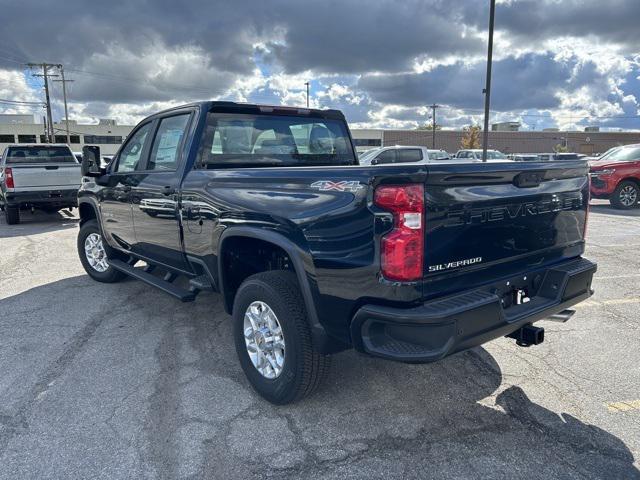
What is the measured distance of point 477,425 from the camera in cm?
296

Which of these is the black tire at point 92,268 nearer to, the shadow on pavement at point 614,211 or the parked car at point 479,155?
the shadow on pavement at point 614,211

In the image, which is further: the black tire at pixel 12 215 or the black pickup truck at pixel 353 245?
the black tire at pixel 12 215

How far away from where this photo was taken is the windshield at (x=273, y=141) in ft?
13.5

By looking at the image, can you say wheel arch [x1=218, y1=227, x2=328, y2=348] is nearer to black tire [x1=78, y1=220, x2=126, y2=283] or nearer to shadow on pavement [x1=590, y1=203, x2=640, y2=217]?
black tire [x1=78, y1=220, x2=126, y2=283]

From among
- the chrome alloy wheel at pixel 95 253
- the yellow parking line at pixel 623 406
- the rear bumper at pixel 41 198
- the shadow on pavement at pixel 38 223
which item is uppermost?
the rear bumper at pixel 41 198

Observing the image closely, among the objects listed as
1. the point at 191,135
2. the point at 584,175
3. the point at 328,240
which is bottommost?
the point at 328,240

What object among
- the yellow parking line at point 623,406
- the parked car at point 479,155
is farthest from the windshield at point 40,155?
the parked car at point 479,155

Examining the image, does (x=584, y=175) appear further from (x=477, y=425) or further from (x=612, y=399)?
(x=477, y=425)

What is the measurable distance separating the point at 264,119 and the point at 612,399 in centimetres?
341

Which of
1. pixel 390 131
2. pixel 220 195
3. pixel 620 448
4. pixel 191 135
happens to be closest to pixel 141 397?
pixel 220 195

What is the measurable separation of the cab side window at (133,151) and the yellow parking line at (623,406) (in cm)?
439

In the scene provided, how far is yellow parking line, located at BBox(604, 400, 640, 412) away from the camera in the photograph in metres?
3.10

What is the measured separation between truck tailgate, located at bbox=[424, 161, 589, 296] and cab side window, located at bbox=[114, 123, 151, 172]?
3337mm

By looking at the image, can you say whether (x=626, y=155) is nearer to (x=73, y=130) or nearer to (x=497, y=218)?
(x=497, y=218)
